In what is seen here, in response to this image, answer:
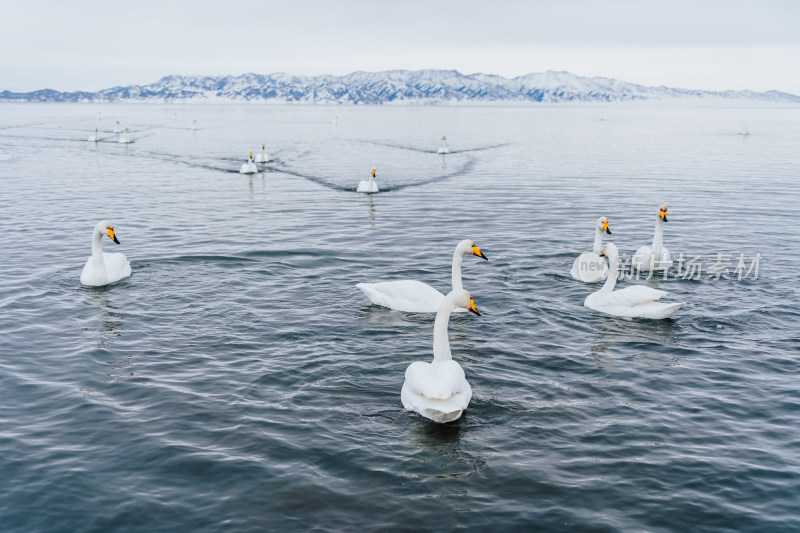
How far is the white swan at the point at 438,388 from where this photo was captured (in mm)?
10281

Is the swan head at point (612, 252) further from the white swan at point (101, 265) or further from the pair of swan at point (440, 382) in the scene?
the white swan at point (101, 265)

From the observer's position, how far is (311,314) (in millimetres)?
15875

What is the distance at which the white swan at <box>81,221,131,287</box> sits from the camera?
58.3 ft

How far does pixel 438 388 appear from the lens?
33.7 ft

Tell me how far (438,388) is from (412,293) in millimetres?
5724

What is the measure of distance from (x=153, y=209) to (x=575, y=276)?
19212mm

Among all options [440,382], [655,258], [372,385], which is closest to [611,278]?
[655,258]

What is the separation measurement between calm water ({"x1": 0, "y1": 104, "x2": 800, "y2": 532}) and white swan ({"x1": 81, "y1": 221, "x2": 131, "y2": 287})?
305 mm

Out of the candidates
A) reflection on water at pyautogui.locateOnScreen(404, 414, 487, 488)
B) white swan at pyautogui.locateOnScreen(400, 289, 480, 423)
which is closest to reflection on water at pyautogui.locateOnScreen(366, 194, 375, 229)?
white swan at pyautogui.locateOnScreen(400, 289, 480, 423)

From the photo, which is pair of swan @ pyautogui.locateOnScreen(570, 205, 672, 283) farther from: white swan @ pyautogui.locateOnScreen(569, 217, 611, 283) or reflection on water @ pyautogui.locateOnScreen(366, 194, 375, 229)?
reflection on water @ pyautogui.locateOnScreen(366, 194, 375, 229)

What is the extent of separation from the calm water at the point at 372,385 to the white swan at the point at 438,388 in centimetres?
34

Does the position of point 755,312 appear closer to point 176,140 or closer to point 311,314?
point 311,314

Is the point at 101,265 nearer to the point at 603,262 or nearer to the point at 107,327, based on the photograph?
the point at 107,327

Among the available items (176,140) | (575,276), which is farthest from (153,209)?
(176,140)
